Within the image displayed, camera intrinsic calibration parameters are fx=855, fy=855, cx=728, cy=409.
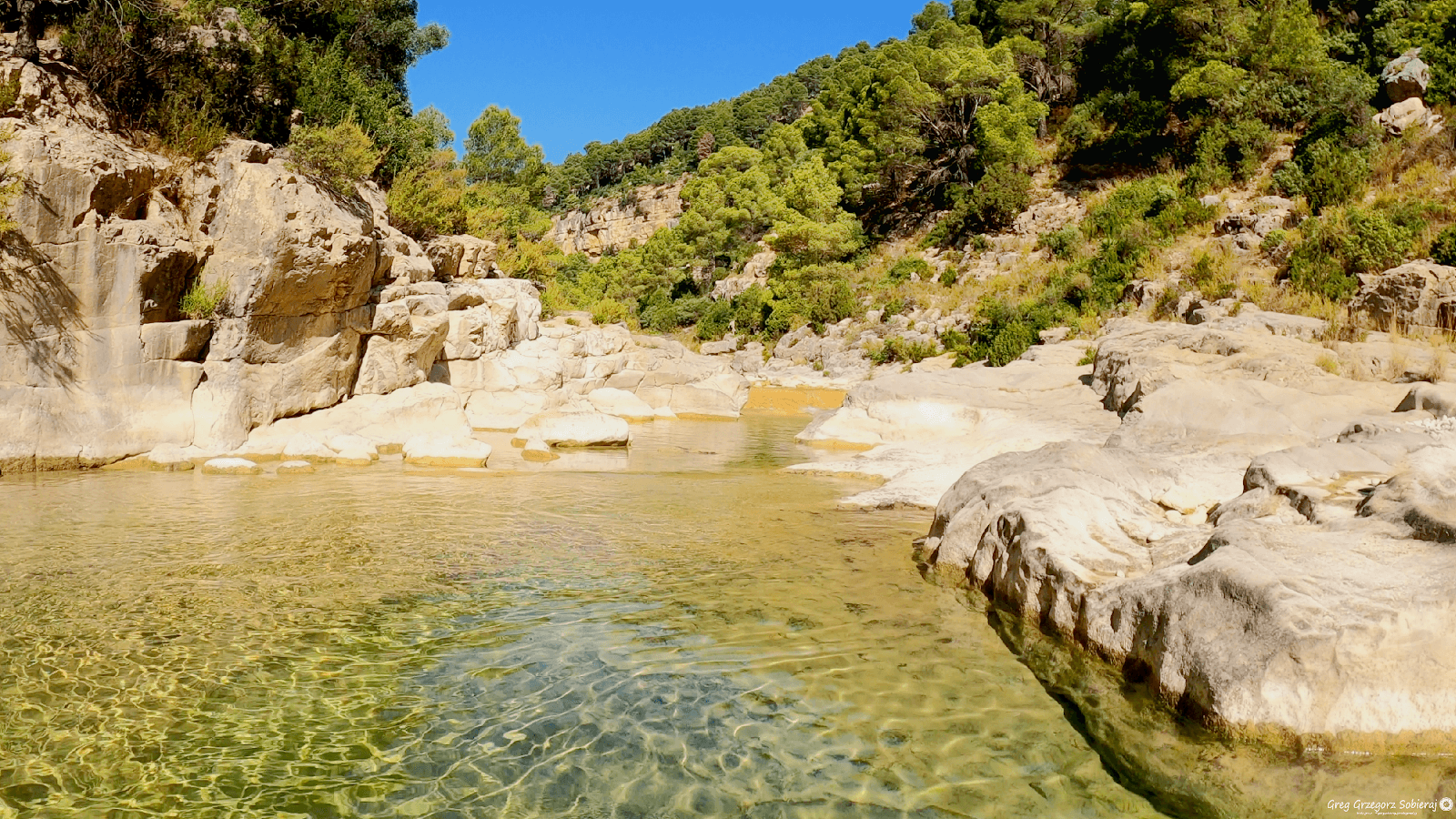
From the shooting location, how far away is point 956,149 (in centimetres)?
4406

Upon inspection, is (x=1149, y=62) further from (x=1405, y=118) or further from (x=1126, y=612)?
(x=1126, y=612)

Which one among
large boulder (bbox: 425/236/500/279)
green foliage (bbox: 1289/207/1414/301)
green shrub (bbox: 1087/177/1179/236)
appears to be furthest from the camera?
green shrub (bbox: 1087/177/1179/236)

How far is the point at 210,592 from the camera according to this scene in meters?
6.39

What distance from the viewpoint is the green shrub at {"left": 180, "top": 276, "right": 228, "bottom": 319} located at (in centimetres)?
1384

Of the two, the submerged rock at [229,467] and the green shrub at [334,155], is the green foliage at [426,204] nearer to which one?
the green shrub at [334,155]

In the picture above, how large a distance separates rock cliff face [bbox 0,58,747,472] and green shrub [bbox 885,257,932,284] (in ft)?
80.5

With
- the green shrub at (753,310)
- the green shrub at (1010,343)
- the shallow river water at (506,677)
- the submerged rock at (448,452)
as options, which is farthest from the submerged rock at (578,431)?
the green shrub at (753,310)

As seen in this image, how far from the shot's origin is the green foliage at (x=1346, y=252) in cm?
2019

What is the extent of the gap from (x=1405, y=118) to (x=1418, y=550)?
99.7 feet

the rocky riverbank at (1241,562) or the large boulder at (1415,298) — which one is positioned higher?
the large boulder at (1415,298)

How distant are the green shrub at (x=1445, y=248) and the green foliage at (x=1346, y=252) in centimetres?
82

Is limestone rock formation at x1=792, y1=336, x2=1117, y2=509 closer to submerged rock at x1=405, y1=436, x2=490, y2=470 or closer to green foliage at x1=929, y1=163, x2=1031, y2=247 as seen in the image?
submerged rock at x1=405, y1=436, x2=490, y2=470

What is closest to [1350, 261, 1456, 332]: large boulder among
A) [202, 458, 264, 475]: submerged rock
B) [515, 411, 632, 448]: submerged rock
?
[515, 411, 632, 448]: submerged rock

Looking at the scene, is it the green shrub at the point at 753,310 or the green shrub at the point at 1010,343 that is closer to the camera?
the green shrub at the point at 1010,343
